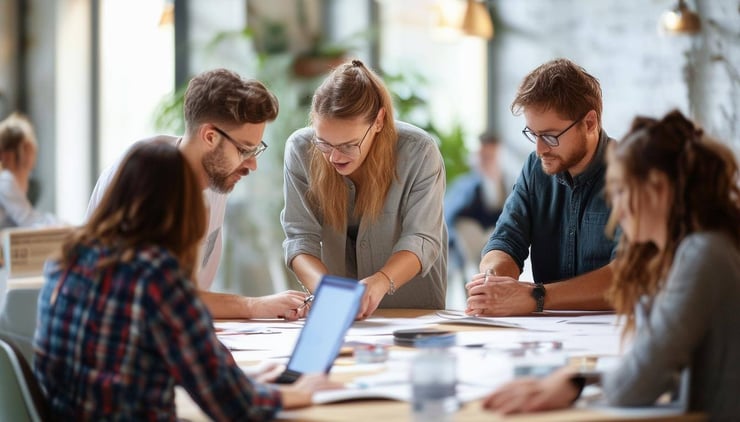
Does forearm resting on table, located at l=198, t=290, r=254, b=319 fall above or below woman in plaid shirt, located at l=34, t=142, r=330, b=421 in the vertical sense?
below

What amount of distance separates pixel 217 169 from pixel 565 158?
102 cm

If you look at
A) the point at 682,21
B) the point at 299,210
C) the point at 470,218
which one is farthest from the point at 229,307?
the point at 470,218

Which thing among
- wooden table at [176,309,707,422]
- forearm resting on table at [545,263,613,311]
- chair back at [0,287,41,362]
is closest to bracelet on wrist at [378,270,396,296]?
forearm resting on table at [545,263,613,311]

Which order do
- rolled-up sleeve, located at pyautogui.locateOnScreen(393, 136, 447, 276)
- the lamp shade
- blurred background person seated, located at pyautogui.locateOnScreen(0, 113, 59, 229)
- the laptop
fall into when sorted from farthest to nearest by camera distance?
1. the lamp shade
2. blurred background person seated, located at pyautogui.locateOnScreen(0, 113, 59, 229)
3. rolled-up sleeve, located at pyautogui.locateOnScreen(393, 136, 447, 276)
4. the laptop

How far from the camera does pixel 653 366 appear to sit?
1.90 m

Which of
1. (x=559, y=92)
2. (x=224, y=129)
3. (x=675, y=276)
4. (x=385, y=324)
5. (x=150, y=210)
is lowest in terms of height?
(x=385, y=324)

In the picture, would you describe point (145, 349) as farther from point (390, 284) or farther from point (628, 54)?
point (628, 54)

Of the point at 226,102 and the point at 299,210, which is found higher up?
the point at 226,102

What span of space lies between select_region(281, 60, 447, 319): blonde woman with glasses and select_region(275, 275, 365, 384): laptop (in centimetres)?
91

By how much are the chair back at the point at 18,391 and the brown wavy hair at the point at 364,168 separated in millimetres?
1330

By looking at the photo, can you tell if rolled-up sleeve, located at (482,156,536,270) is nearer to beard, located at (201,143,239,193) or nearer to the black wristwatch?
the black wristwatch

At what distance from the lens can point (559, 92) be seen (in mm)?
3154

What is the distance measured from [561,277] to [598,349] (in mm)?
837

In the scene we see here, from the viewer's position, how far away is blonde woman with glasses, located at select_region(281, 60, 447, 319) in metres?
3.25
